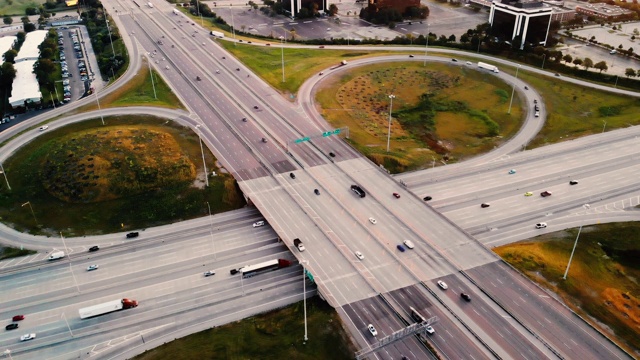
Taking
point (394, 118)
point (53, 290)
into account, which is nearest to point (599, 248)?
point (394, 118)

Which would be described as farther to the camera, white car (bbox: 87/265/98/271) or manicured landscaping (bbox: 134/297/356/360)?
white car (bbox: 87/265/98/271)

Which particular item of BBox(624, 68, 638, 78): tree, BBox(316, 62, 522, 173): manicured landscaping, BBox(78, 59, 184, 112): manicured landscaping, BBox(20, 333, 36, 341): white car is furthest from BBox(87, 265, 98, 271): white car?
BBox(624, 68, 638, 78): tree

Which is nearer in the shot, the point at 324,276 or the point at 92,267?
the point at 324,276

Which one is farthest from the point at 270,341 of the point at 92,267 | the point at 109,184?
the point at 109,184

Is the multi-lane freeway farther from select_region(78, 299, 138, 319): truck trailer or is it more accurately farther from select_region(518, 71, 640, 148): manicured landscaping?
select_region(518, 71, 640, 148): manicured landscaping

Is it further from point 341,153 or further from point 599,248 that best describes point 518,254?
point 341,153

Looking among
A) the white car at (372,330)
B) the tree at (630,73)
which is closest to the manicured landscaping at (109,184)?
the white car at (372,330)

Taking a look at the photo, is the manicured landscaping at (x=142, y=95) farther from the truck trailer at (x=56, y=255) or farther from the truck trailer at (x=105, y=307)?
the truck trailer at (x=105, y=307)

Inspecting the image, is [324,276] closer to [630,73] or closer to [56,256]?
[56,256]
